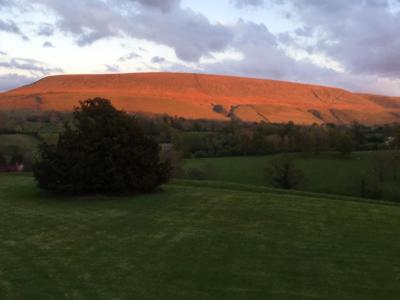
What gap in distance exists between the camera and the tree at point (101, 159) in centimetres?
2073

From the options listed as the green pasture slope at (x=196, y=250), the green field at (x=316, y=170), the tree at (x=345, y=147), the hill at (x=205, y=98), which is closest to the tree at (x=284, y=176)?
the green field at (x=316, y=170)

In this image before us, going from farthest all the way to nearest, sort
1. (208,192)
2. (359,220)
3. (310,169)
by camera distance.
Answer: (310,169)
(208,192)
(359,220)

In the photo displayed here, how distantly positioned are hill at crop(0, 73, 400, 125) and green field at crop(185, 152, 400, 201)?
6267 centimetres

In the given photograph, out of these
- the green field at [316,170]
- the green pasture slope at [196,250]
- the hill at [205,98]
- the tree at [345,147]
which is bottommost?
the green field at [316,170]

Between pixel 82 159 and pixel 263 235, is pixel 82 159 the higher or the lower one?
the higher one

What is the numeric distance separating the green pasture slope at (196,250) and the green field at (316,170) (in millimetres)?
33138

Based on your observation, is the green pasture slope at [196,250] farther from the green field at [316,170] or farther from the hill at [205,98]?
the hill at [205,98]

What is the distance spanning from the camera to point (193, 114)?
136 metres

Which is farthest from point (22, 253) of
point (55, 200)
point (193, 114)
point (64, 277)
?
point (193, 114)

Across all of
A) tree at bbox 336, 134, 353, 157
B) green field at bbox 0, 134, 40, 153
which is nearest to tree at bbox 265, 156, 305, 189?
tree at bbox 336, 134, 353, 157

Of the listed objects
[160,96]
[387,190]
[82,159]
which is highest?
[160,96]

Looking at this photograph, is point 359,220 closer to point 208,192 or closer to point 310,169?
point 208,192

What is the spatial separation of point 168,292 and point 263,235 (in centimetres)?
537

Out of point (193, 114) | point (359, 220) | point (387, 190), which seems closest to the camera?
point (359, 220)
